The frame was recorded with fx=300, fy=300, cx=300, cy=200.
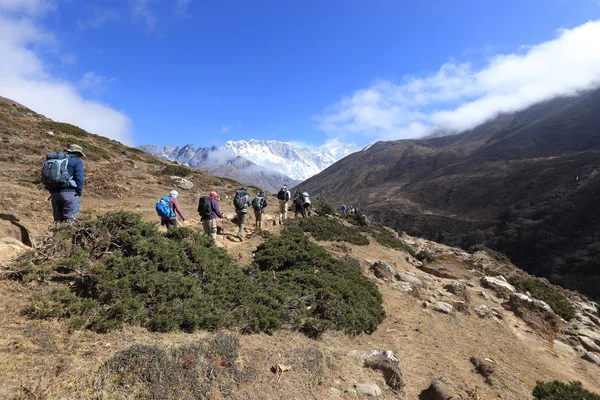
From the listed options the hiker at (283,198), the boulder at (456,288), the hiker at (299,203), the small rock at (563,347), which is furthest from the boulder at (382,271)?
the hiker at (299,203)

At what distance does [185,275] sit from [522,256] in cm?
4422

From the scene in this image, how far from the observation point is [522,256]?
1483 inches

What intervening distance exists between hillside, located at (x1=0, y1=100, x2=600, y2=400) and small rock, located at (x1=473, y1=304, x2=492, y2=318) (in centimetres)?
6

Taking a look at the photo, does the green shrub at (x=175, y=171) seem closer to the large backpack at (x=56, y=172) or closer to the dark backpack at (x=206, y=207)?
the dark backpack at (x=206, y=207)

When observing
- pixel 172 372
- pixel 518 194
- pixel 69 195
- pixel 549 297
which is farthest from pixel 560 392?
pixel 518 194

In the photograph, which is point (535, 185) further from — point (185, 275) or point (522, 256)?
point (185, 275)

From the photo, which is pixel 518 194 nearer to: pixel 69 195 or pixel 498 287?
pixel 498 287

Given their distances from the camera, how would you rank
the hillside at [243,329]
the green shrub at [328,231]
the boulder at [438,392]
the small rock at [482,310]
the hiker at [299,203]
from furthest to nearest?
the hiker at [299,203]
the green shrub at [328,231]
the small rock at [482,310]
the boulder at [438,392]
the hillside at [243,329]

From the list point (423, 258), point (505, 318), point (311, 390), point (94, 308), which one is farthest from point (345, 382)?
point (423, 258)

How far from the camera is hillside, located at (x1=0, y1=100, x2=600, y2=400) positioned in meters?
3.42

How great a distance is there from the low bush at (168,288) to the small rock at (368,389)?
1443 mm

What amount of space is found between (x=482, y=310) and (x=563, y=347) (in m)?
2.30

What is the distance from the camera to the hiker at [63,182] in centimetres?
584

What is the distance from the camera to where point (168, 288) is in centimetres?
494
